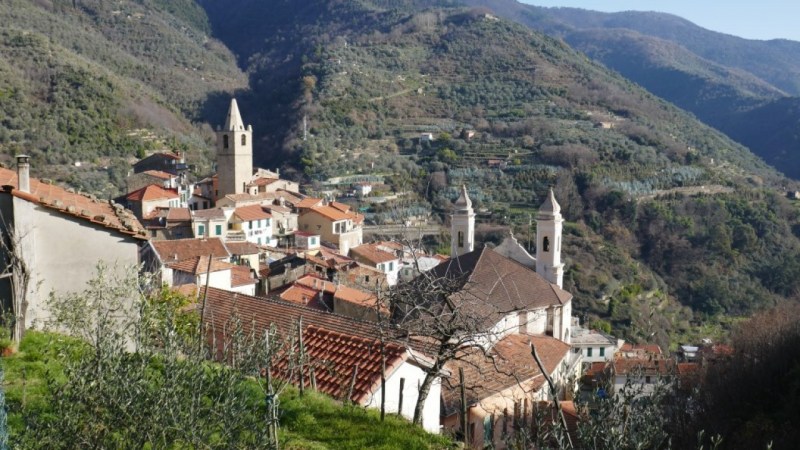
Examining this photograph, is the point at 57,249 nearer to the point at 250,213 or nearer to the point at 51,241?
the point at 51,241

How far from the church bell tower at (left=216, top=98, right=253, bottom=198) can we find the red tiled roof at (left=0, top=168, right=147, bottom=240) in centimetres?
3909

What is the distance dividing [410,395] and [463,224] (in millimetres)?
17433

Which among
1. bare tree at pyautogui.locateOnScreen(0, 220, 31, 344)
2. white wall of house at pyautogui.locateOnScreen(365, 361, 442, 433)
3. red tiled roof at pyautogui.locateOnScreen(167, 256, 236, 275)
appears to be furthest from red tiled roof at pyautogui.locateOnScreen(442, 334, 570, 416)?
red tiled roof at pyautogui.locateOnScreen(167, 256, 236, 275)

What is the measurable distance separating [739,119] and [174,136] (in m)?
111

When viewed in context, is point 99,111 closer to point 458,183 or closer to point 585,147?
point 458,183

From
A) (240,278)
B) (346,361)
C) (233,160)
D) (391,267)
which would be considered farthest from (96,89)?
(346,361)

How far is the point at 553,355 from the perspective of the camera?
22453 millimetres

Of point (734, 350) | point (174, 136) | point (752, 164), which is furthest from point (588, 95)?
point (734, 350)

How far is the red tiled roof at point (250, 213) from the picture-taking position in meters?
43.4

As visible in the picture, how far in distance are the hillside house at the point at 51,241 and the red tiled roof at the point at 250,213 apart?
3249 centimetres

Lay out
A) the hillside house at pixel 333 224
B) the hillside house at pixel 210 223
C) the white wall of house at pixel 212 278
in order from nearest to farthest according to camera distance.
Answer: the white wall of house at pixel 212 278, the hillside house at pixel 210 223, the hillside house at pixel 333 224

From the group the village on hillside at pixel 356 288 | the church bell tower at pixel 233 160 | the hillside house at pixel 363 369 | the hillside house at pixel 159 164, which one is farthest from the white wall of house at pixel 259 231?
the hillside house at pixel 363 369

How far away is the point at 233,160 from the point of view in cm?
5091

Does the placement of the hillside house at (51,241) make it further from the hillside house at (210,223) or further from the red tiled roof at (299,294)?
the hillside house at (210,223)
